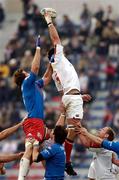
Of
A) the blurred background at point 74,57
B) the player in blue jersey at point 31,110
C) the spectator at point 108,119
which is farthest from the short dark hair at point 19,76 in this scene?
the spectator at point 108,119

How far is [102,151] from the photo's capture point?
21438 mm

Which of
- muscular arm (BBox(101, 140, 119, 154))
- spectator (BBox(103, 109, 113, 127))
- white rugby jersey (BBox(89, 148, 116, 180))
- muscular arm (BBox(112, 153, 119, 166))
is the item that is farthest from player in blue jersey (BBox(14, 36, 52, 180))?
spectator (BBox(103, 109, 113, 127))

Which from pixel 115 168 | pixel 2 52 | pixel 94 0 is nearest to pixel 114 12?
pixel 94 0

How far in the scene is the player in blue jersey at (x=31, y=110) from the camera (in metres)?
20.4

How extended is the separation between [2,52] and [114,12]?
395 centimetres

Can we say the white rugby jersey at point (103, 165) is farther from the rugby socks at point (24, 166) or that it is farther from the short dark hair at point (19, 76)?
the short dark hair at point (19, 76)

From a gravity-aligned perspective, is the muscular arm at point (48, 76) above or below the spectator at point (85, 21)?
below

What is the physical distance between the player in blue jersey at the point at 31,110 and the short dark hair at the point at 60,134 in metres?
0.66

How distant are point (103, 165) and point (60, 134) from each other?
2.17m

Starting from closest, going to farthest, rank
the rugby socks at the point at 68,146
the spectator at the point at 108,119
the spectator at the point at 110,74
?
the rugby socks at the point at 68,146 < the spectator at the point at 108,119 < the spectator at the point at 110,74

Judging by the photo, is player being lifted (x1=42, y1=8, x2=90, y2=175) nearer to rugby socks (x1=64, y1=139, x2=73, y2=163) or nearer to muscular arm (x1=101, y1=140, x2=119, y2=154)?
rugby socks (x1=64, y1=139, x2=73, y2=163)

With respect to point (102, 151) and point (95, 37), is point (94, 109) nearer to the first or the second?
point (95, 37)

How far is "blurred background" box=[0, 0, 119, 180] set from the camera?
31470 millimetres

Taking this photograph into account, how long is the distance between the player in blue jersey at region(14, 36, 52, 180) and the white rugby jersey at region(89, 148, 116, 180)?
1398 mm
